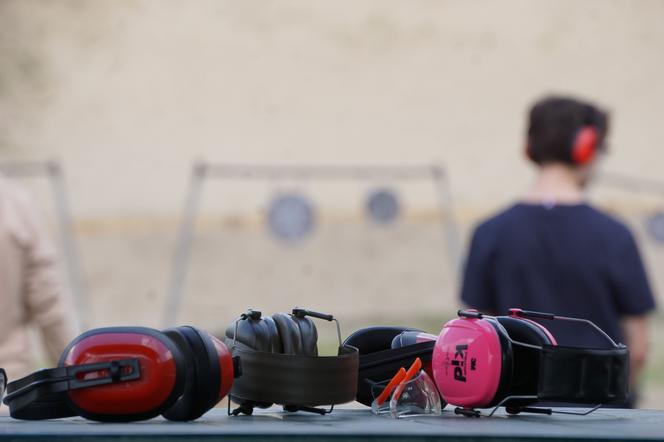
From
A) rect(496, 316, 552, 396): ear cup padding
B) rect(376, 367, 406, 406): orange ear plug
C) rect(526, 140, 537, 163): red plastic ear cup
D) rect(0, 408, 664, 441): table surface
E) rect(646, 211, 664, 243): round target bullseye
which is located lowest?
rect(0, 408, 664, 441): table surface

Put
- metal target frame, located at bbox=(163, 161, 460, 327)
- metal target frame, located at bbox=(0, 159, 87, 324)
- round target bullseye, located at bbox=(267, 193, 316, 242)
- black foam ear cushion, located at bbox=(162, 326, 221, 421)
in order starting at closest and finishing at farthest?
black foam ear cushion, located at bbox=(162, 326, 221, 421) < metal target frame, located at bbox=(0, 159, 87, 324) < metal target frame, located at bbox=(163, 161, 460, 327) < round target bullseye, located at bbox=(267, 193, 316, 242)

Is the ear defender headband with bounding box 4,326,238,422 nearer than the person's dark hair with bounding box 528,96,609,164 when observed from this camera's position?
Yes

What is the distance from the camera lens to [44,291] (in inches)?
83.5

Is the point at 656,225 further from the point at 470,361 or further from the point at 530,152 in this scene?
the point at 470,361

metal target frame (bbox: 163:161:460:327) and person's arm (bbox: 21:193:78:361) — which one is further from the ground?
metal target frame (bbox: 163:161:460:327)

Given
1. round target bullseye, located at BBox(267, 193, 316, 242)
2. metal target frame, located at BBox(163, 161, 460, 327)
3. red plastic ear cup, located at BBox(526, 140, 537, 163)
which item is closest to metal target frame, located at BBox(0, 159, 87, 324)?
metal target frame, located at BBox(163, 161, 460, 327)

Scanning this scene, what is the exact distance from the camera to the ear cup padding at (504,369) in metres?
1.00

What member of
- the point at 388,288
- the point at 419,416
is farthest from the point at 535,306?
the point at 388,288

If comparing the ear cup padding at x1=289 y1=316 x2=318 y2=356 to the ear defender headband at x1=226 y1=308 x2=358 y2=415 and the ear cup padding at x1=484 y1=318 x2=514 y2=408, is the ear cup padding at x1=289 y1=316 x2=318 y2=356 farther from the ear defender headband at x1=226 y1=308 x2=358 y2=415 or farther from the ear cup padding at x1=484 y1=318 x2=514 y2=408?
the ear cup padding at x1=484 y1=318 x2=514 y2=408

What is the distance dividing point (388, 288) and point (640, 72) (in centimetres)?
138

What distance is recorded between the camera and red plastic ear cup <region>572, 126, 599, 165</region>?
78.2 inches

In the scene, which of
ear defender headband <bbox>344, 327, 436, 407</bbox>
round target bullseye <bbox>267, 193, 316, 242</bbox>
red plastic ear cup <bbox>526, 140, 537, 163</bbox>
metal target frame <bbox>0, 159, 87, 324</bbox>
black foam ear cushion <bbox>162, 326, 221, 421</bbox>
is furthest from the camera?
round target bullseye <bbox>267, 193, 316, 242</bbox>

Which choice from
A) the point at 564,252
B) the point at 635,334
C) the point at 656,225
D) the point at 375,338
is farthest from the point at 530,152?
the point at 656,225

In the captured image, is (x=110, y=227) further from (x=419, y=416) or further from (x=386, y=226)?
(x=419, y=416)
